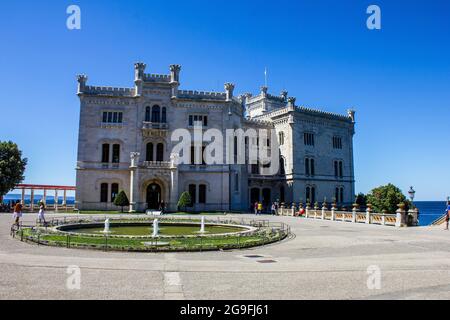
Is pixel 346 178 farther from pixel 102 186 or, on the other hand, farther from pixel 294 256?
pixel 294 256

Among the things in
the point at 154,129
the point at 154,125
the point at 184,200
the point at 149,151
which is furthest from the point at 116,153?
the point at 184,200

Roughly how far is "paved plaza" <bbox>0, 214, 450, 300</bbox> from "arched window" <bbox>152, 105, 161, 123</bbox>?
35.2 metres

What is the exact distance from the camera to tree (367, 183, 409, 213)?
55562 millimetres

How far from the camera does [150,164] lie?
1914 inches

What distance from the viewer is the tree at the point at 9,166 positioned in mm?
48062

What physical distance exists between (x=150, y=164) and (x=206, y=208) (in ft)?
32.6

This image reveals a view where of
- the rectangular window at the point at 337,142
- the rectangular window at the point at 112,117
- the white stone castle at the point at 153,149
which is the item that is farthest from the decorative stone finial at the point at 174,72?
the rectangular window at the point at 337,142

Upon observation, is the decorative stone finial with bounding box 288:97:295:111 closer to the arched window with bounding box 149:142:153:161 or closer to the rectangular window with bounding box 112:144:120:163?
the arched window with bounding box 149:142:153:161

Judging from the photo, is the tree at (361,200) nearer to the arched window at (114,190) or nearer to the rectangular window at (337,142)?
the rectangular window at (337,142)

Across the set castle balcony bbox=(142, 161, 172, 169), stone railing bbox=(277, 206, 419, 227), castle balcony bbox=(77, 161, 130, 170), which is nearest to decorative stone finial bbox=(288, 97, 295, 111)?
stone railing bbox=(277, 206, 419, 227)

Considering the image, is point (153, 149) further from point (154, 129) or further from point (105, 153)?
point (105, 153)

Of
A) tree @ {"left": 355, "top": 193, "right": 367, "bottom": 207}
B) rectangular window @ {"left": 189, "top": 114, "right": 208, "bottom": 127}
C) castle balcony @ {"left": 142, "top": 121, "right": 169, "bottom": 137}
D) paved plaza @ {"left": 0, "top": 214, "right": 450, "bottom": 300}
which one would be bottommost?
paved plaza @ {"left": 0, "top": 214, "right": 450, "bottom": 300}

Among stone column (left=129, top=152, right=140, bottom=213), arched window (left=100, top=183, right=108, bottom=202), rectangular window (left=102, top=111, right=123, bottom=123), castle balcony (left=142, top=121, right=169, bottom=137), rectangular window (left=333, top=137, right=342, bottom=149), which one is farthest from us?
rectangular window (left=333, top=137, right=342, bottom=149)
